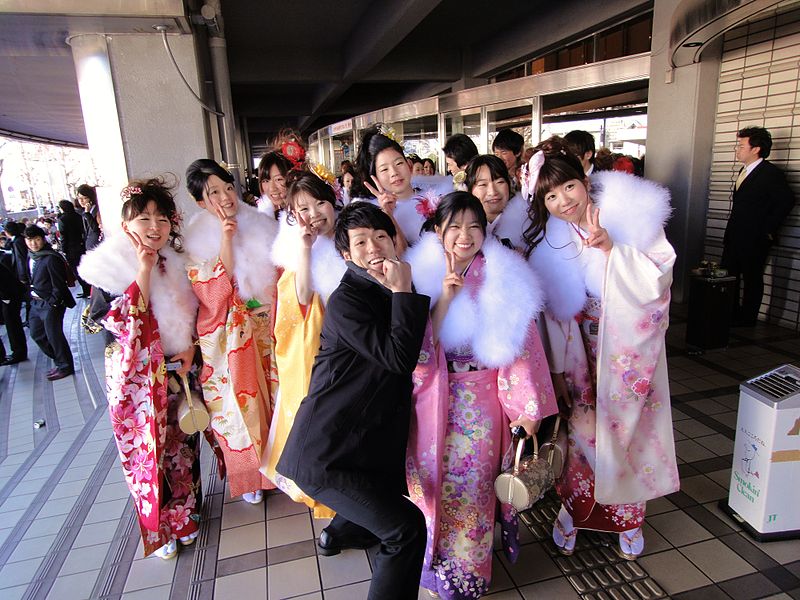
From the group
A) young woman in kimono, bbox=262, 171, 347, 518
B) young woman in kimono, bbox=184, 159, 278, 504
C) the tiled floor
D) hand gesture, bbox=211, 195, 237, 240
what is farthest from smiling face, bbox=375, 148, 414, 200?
the tiled floor

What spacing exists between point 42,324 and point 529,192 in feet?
19.6

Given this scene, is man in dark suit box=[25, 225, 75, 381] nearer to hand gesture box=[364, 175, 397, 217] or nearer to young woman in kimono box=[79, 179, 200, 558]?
young woman in kimono box=[79, 179, 200, 558]

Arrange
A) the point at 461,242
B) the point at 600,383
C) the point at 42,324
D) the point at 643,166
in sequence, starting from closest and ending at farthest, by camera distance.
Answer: the point at 461,242 → the point at 600,383 → the point at 42,324 → the point at 643,166

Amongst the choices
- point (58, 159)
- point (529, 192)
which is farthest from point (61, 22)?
point (58, 159)

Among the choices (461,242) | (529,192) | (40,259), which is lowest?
(40,259)

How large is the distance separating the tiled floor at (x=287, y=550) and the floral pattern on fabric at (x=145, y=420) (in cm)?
26

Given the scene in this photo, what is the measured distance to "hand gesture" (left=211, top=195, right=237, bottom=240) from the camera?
108 inches

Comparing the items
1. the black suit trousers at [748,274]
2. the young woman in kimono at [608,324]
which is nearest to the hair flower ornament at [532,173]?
the young woman in kimono at [608,324]

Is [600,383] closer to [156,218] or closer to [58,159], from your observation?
[156,218]

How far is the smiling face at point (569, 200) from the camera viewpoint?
7.15ft

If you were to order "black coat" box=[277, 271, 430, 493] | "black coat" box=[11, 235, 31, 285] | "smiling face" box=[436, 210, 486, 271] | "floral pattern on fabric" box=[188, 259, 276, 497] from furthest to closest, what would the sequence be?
"black coat" box=[11, 235, 31, 285] < "floral pattern on fabric" box=[188, 259, 276, 497] < "smiling face" box=[436, 210, 486, 271] < "black coat" box=[277, 271, 430, 493]

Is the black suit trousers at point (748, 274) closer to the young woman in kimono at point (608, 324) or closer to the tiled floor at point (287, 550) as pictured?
the tiled floor at point (287, 550)

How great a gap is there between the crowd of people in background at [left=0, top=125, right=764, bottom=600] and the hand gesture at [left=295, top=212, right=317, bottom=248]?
2 cm

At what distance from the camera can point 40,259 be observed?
593 centimetres
